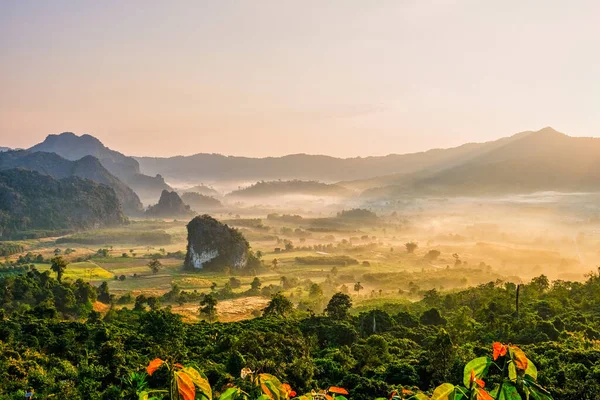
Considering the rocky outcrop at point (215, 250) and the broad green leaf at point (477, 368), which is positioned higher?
the broad green leaf at point (477, 368)

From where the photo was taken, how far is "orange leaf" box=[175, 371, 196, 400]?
3520 millimetres

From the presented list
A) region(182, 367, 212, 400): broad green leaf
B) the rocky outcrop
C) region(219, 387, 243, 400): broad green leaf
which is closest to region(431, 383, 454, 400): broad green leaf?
region(219, 387, 243, 400): broad green leaf

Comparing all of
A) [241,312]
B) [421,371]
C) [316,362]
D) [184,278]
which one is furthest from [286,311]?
[184,278]

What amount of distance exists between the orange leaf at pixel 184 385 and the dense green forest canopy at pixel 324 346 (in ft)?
27.2

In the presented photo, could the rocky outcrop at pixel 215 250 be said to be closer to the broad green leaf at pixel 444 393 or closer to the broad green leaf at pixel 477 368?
the broad green leaf at pixel 444 393

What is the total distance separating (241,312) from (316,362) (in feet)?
144

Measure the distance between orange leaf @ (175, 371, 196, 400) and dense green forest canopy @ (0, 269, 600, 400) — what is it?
8.29 meters

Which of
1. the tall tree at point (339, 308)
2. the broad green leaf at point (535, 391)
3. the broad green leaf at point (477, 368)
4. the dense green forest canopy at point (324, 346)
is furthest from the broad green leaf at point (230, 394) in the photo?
the tall tree at point (339, 308)

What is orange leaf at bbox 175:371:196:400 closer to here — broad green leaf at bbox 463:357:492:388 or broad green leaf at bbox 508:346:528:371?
broad green leaf at bbox 463:357:492:388

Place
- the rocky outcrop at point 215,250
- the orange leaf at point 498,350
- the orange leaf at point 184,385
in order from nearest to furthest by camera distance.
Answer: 1. the orange leaf at point 184,385
2. the orange leaf at point 498,350
3. the rocky outcrop at point 215,250

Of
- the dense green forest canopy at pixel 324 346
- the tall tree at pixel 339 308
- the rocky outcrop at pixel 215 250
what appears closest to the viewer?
the dense green forest canopy at pixel 324 346

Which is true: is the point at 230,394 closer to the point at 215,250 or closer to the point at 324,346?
the point at 324,346

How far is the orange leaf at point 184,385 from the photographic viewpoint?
3.52 metres

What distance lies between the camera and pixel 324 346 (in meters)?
41.7
